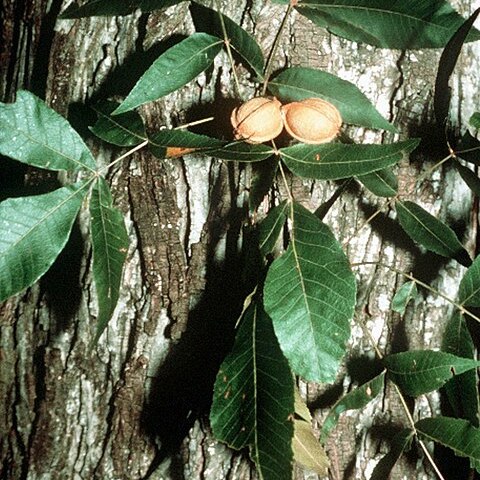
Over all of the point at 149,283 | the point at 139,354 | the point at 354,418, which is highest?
the point at 149,283

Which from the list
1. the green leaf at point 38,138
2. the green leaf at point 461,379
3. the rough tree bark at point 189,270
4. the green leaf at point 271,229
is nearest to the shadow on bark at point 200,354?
the rough tree bark at point 189,270

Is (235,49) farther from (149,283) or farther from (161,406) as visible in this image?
(161,406)

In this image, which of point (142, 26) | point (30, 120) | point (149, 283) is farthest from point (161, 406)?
point (142, 26)

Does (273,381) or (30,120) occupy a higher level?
(30,120)

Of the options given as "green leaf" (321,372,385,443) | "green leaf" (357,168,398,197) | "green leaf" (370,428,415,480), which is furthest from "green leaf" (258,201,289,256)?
"green leaf" (370,428,415,480)

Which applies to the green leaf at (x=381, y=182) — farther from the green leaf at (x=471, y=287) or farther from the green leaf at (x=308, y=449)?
the green leaf at (x=308, y=449)

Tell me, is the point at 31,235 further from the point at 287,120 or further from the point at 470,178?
the point at 470,178

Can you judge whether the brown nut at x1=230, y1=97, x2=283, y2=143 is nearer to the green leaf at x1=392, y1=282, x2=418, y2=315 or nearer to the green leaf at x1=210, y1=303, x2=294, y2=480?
the green leaf at x1=210, y1=303, x2=294, y2=480

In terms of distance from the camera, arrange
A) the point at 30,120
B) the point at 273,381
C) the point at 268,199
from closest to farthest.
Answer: the point at 273,381 < the point at 30,120 < the point at 268,199
